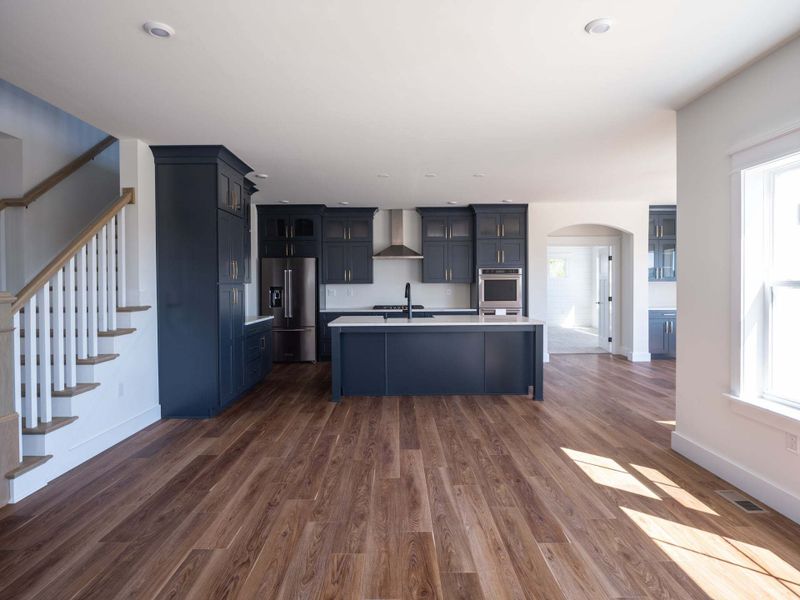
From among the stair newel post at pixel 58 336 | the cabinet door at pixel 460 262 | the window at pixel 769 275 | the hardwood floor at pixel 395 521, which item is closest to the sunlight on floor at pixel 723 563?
the hardwood floor at pixel 395 521

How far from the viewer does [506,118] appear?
3.26 m

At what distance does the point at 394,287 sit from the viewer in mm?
7414

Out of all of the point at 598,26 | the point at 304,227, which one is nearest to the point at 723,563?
the point at 598,26

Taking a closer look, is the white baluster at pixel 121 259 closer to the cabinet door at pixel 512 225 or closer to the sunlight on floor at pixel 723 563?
the sunlight on floor at pixel 723 563

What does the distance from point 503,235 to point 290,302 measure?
11.9 ft

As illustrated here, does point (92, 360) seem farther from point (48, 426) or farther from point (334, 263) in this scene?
point (334, 263)

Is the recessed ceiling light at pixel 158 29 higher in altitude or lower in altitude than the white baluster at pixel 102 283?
higher

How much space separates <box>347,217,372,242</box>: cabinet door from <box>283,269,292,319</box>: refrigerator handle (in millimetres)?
1179

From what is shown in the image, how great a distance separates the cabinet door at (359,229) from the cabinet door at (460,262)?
1392 mm

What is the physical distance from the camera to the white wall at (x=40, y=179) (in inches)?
A: 146

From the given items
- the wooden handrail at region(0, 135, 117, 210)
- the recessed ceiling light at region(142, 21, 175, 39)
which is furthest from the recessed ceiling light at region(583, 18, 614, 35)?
the wooden handrail at region(0, 135, 117, 210)

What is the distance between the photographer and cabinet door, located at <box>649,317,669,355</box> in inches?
270

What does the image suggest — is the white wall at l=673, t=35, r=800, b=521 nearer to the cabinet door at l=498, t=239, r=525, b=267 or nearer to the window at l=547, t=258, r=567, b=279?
the cabinet door at l=498, t=239, r=525, b=267

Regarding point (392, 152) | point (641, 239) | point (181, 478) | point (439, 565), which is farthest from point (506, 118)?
point (641, 239)
